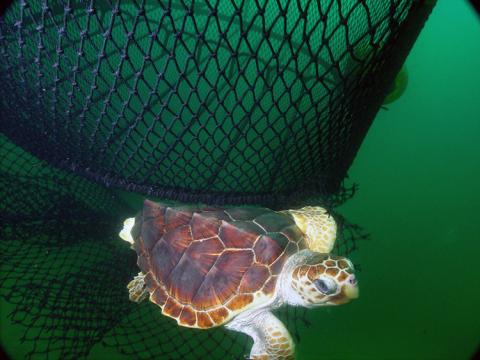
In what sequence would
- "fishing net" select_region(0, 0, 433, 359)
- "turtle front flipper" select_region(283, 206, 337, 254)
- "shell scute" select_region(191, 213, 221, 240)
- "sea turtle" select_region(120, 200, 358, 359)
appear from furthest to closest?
"turtle front flipper" select_region(283, 206, 337, 254)
"shell scute" select_region(191, 213, 221, 240)
"sea turtle" select_region(120, 200, 358, 359)
"fishing net" select_region(0, 0, 433, 359)

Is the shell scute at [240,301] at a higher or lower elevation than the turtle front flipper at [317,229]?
lower

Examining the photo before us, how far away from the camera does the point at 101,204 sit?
6.73 ft

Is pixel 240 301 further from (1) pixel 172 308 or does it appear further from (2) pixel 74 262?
(2) pixel 74 262

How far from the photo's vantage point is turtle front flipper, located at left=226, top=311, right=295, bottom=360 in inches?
52.5

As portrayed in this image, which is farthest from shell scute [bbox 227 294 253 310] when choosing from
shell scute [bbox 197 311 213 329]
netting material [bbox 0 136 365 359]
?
netting material [bbox 0 136 365 359]

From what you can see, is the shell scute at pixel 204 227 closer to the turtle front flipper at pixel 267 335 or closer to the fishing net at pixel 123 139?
the fishing net at pixel 123 139

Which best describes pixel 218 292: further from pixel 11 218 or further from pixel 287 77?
pixel 287 77

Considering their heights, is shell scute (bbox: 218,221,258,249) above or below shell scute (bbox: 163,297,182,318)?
above

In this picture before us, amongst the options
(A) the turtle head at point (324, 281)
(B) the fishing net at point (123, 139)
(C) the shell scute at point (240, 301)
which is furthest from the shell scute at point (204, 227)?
(A) the turtle head at point (324, 281)

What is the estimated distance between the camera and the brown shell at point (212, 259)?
1.29m

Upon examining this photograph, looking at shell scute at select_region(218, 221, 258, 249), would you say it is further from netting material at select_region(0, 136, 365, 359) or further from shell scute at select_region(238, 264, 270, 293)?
netting material at select_region(0, 136, 365, 359)

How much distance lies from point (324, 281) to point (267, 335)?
39 cm

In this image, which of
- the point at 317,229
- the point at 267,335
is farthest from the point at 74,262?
the point at 317,229

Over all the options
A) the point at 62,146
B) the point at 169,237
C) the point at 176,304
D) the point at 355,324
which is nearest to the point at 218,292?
the point at 176,304
